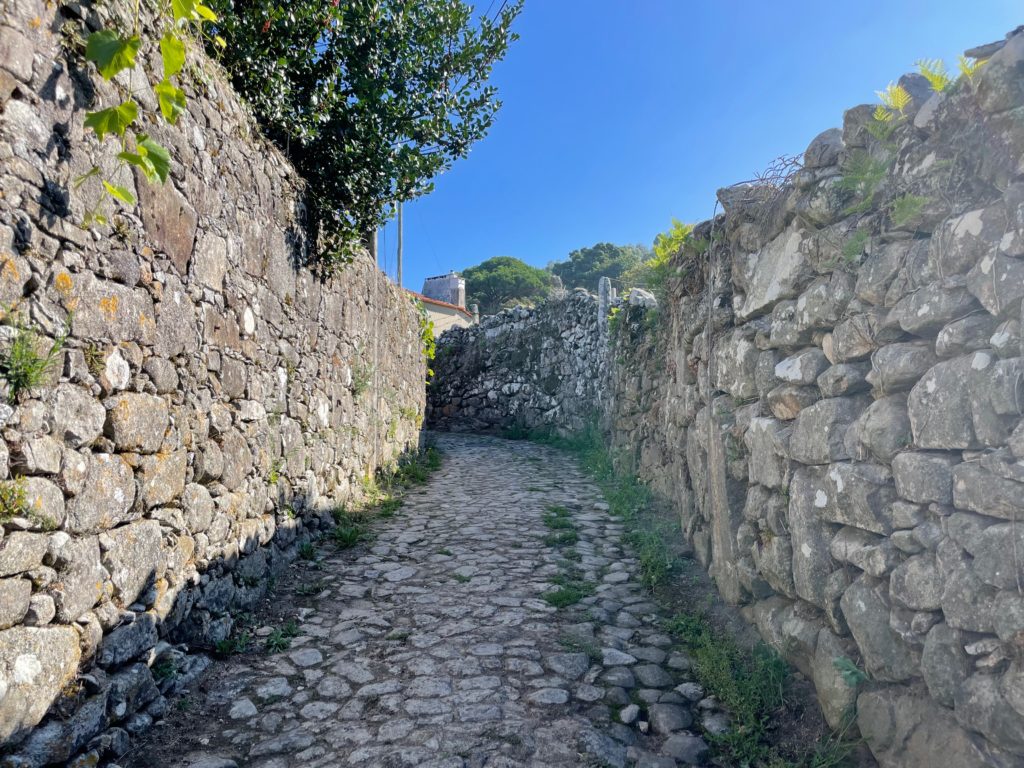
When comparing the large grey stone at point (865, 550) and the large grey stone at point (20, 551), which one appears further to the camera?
the large grey stone at point (865, 550)

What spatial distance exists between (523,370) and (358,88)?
9.11 metres

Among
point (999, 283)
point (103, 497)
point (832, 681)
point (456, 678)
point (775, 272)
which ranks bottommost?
point (456, 678)

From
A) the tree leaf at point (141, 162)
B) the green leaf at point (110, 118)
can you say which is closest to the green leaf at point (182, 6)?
the green leaf at point (110, 118)

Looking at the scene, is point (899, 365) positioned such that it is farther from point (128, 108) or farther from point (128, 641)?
point (128, 641)

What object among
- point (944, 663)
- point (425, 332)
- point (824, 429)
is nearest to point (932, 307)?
point (824, 429)

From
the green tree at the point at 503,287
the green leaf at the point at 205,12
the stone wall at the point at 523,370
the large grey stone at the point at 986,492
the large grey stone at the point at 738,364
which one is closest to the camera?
the large grey stone at the point at 986,492

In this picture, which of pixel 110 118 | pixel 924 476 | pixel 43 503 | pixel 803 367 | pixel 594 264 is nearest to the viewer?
pixel 924 476

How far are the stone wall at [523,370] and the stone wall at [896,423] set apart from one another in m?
7.67

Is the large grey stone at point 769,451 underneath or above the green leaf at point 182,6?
underneath

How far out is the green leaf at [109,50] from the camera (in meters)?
2.31

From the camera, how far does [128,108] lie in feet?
7.73

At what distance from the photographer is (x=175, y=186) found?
3158 millimetres

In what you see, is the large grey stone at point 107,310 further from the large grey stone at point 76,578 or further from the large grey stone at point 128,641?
the large grey stone at point 128,641

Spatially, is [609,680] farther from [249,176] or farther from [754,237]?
[249,176]
